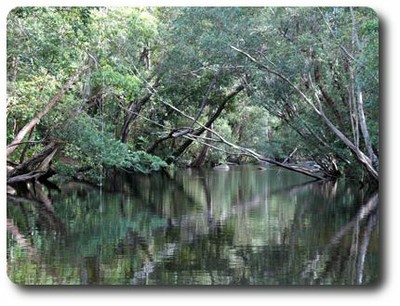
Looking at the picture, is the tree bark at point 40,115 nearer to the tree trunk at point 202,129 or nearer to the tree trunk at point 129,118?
the tree trunk at point 129,118

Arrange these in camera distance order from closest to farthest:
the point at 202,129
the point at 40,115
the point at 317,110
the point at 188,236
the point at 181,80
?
the point at 188,236, the point at 202,129, the point at 181,80, the point at 40,115, the point at 317,110

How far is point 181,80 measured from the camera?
6.56m

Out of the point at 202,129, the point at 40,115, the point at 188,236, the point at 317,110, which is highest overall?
the point at 317,110

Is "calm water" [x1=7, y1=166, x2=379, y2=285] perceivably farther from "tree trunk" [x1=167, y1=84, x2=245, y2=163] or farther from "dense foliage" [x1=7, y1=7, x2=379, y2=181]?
"dense foliage" [x1=7, y1=7, x2=379, y2=181]

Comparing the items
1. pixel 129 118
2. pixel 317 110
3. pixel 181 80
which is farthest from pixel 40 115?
pixel 317 110

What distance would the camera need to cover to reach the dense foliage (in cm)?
573

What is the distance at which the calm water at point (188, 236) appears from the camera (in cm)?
432

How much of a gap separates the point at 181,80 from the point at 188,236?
215 centimetres

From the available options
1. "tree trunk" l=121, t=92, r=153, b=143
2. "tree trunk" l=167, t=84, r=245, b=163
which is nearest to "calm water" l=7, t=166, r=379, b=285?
"tree trunk" l=167, t=84, r=245, b=163

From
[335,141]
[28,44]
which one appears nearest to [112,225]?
[28,44]

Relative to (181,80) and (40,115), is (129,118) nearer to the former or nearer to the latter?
(181,80)

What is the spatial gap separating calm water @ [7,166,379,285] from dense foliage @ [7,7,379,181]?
0.49m

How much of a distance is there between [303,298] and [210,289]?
64 centimetres
